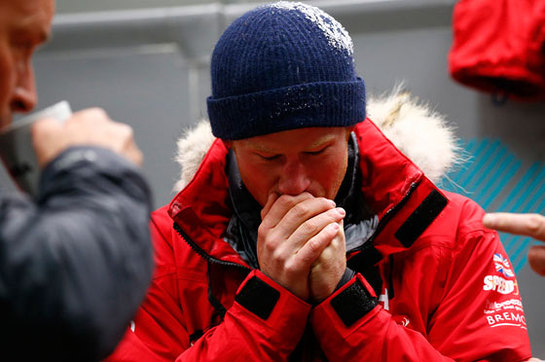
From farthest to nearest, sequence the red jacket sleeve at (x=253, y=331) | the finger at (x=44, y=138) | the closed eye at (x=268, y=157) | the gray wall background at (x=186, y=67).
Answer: the gray wall background at (x=186, y=67) → the closed eye at (x=268, y=157) → the red jacket sleeve at (x=253, y=331) → the finger at (x=44, y=138)

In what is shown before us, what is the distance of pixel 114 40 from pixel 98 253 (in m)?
1.69

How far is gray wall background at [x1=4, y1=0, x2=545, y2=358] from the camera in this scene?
2113 millimetres

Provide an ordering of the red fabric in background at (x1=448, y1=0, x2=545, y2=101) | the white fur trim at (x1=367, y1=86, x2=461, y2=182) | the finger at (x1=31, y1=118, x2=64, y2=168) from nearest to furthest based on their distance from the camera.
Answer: the finger at (x1=31, y1=118, x2=64, y2=168) < the white fur trim at (x1=367, y1=86, x2=461, y2=182) < the red fabric in background at (x1=448, y1=0, x2=545, y2=101)

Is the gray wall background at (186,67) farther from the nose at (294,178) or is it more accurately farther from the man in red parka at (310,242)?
the nose at (294,178)

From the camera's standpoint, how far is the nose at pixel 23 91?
796 millimetres

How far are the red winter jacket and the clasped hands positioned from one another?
27 mm

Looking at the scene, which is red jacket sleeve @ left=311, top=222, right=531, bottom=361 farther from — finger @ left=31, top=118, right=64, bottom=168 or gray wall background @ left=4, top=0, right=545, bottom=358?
gray wall background @ left=4, top=0, right=545, bottom=358

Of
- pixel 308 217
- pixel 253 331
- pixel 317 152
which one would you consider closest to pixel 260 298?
pixel 253 331

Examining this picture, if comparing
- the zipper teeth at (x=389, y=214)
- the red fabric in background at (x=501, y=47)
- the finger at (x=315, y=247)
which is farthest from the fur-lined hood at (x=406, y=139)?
the red fabric in background at (x=501, y=47)

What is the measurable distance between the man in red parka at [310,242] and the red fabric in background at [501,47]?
0.70 m

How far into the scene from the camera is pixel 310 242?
3.91 ft

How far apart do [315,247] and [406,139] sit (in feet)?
1.41

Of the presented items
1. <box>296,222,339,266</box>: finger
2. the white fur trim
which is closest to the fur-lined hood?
the white fur trim

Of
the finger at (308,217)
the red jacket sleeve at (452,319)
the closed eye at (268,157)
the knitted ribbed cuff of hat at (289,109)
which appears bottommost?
the red jacket sleeve at (452,319)
